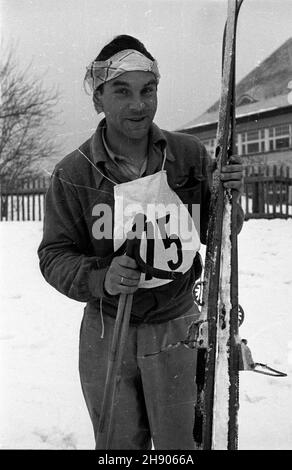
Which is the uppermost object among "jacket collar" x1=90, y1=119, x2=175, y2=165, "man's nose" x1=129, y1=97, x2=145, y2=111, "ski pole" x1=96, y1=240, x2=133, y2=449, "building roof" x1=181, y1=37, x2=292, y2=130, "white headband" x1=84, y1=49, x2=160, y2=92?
"building roof" x1=181, y1=37, x2=292, y2=130

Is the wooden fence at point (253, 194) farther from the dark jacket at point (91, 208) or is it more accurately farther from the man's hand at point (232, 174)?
the man's hand at point (232, 174)

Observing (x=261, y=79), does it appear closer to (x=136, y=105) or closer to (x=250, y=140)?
(x=136, y=105)

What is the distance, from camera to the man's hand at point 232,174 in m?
1.36

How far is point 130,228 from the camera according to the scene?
1584mm

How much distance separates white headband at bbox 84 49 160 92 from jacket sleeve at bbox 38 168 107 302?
0.92ft

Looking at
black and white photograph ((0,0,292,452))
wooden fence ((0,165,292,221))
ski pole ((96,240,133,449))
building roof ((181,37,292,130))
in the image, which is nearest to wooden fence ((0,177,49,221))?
wooden fence ((0,165,292,221))

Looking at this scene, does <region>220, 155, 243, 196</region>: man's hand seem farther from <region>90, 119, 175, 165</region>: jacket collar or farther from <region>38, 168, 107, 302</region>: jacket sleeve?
<region>38, 168, 107, 302</region>: jacket sleeve

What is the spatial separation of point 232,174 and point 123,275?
362mm

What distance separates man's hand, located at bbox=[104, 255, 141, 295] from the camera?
140 cm

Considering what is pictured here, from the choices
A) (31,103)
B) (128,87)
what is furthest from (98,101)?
(31,103)

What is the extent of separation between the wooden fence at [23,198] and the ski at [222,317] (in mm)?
8785

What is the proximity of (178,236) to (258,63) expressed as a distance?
800 millimetres

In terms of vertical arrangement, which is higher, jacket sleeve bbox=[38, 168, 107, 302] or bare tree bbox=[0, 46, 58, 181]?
bare tree bbox=[0, 46, 58, 181]
